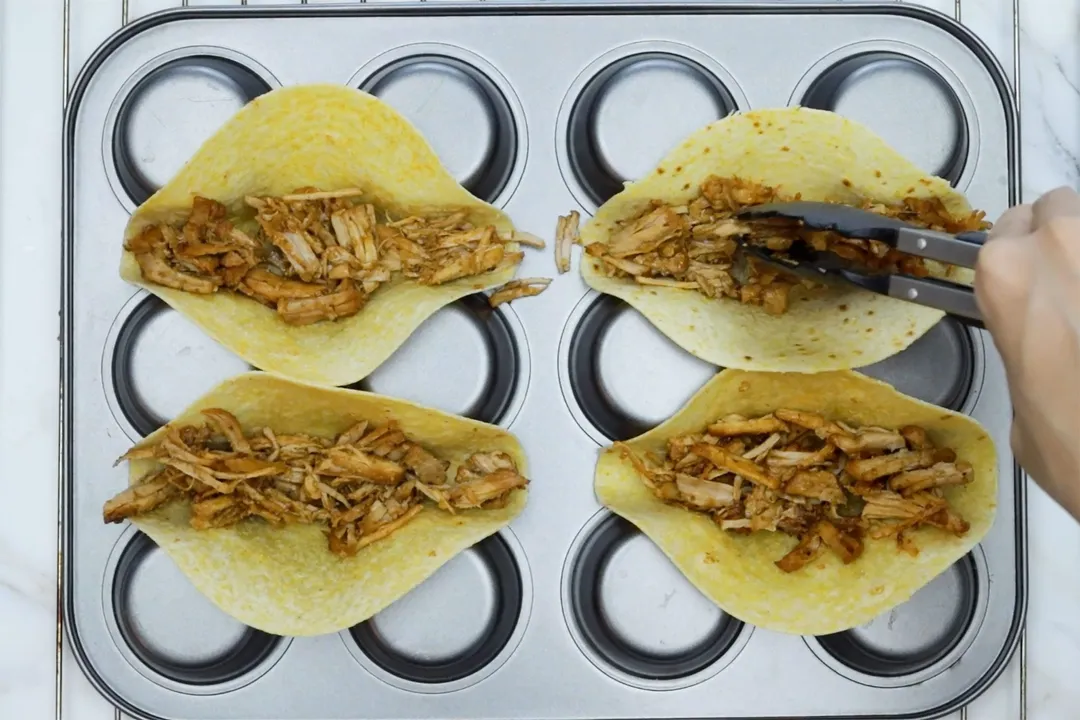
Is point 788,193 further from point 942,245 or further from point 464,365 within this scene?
point 464,365

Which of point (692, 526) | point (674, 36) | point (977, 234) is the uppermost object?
point (674, 36)

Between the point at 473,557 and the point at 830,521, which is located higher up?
the point at 830,521

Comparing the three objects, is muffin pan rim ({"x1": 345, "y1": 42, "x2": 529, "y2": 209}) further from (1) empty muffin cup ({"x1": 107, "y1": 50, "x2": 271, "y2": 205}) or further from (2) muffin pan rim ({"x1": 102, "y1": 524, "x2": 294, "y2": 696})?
(2) muffin pan rim ({"x1": 102, "y1": 524, "x2": 294, "y2": 696})

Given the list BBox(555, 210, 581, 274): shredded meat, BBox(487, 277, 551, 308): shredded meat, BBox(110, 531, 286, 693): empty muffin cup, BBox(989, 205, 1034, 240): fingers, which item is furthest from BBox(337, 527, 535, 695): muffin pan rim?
BBox(989, 205, 1034, 240): fingers

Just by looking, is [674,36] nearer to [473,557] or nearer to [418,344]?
[418,344]

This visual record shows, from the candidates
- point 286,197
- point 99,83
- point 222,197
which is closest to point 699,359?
point 286,197

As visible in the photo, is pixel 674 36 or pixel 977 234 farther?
pixel 674 36

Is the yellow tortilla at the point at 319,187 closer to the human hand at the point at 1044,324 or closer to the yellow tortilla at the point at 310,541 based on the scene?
the yellow tortilla at the point at 310,541
